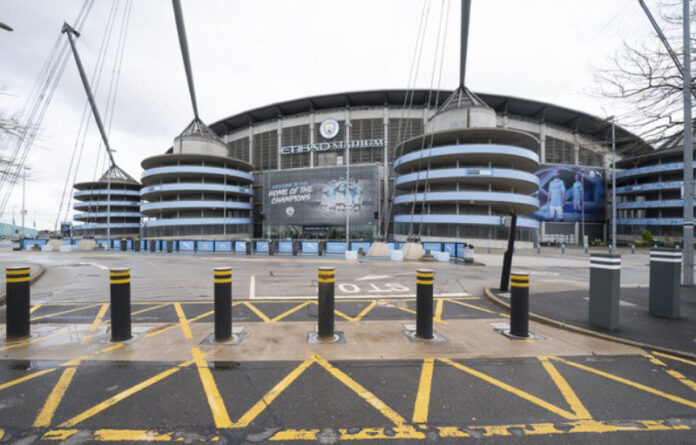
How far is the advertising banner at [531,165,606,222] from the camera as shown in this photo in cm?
4725

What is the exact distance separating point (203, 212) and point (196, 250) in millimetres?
27074

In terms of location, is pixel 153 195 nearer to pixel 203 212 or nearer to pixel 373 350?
pixel 203 212

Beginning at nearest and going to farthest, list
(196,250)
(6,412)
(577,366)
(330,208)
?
(6,412) → (577,366) → (196,250) → (330,208)

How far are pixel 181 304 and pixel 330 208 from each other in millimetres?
38666

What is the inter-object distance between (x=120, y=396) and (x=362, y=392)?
2863 millimetres

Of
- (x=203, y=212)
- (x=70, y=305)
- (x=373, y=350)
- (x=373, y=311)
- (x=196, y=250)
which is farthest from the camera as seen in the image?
(x=203, y=212)

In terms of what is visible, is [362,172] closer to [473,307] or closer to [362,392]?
[473,307]

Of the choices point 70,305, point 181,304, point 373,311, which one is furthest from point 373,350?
point 70,305

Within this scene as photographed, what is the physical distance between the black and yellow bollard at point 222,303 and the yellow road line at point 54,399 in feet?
5.99

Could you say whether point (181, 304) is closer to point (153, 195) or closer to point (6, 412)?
point (6, 412)

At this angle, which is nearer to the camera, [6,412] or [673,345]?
[6,412]

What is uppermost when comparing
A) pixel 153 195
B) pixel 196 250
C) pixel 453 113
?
pixel 453 113

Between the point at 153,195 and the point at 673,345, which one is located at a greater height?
the point at 153,195

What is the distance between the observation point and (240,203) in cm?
5178
